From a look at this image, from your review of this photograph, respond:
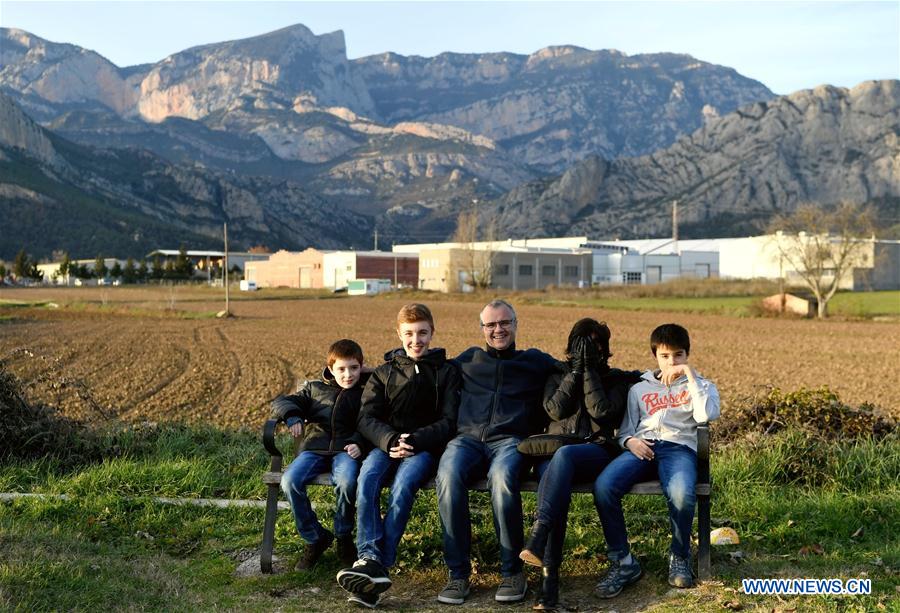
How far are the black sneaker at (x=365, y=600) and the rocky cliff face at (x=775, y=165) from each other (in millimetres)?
167975

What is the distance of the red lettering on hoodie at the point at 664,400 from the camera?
5.60 m

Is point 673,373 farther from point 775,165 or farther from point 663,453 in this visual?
point 775,165

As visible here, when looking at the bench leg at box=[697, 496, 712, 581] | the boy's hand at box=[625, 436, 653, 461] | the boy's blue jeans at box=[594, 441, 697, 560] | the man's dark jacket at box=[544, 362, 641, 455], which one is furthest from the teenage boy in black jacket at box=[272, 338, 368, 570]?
the bench leg at box=[697, 496, 712, 581]

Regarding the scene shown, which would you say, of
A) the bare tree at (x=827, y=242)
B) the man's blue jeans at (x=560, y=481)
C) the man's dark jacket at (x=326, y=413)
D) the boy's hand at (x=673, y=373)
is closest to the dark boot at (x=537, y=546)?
the man's blue jeans at (x=560, y=481)

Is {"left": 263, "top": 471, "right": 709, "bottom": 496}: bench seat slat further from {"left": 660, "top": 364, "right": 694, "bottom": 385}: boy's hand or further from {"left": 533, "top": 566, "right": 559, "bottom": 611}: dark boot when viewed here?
{"left": 660, "top": 364, "right": 694, "bottom": 385}: boy's hand

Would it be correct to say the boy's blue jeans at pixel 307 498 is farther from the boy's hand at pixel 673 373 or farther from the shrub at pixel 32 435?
the shrub at pixel 32 435

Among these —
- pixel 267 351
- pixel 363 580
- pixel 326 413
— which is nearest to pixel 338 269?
pixel 267 351

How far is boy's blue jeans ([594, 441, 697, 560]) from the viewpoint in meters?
5.15

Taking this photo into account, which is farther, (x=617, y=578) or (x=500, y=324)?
(x=500, y=324)

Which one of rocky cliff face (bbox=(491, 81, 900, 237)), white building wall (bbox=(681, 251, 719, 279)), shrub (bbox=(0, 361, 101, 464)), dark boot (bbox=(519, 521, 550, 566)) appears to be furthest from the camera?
rocky cliff face (bbox=(491, 81, 900, 237))

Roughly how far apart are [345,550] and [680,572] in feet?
6.92

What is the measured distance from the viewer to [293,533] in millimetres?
6055

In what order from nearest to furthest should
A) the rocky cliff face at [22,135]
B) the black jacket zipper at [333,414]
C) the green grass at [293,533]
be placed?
1. the green grass at [293,533]
2. the black jacket zipper at [333,414]
3. the rocky cliff face at [22,135]

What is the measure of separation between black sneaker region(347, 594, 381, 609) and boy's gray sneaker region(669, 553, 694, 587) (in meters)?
1.74
